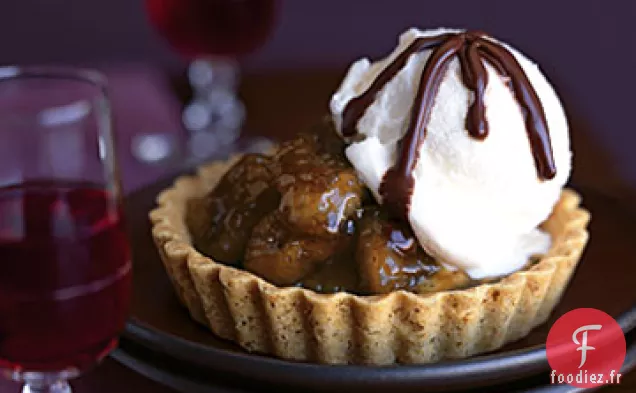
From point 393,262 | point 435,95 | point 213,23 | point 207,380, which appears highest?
point 435,95

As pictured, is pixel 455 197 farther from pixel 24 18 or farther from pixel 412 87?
pixel 24 18

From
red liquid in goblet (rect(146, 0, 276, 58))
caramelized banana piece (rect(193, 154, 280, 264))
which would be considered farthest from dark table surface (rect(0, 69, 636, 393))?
caramelized banana piece (rect(193, 154, 280, 264))

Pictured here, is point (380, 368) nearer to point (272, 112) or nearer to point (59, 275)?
point (59, 275)

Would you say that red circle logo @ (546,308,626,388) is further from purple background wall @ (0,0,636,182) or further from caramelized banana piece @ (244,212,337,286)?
purple background wall @ (0,0,636,182)

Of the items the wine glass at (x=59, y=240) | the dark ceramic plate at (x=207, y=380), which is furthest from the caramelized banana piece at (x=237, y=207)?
the wine glass at (x=59, y=240)

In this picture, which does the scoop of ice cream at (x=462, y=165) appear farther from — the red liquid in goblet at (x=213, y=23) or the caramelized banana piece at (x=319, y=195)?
the red liquid in goblet at (x=213, y=23)

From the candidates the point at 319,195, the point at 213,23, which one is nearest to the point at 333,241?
the point at 319,195
